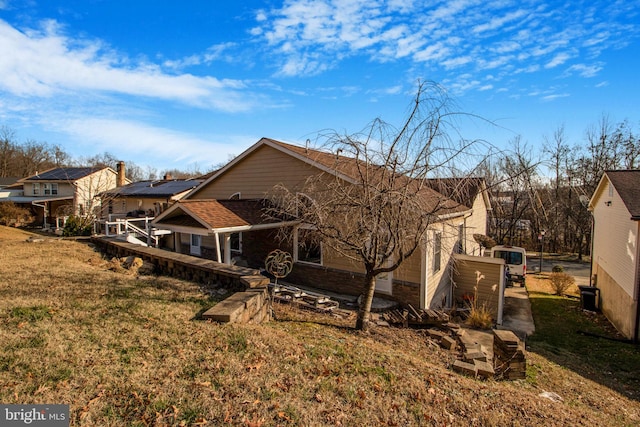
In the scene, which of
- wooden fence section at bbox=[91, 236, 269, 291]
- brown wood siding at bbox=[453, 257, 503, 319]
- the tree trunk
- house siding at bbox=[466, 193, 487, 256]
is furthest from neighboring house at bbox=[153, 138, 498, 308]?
house siding at bbox=[466, 193, 487, 256]

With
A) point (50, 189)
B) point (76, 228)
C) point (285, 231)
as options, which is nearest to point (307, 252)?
point (285, 231)

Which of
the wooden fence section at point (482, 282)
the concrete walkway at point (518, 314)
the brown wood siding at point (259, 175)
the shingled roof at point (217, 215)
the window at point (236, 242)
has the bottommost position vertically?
the concrete walkway at point (518, 314)

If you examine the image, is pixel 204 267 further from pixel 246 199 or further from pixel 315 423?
pixel 315 423

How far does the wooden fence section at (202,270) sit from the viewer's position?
814cm

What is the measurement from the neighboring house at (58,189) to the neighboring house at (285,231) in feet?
74.5

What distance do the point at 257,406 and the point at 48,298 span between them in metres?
5.75

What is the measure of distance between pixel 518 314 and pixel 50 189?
39670 mm

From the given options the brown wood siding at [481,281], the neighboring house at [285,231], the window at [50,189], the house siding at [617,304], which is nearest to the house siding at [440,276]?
the neighboring house at [285,231]

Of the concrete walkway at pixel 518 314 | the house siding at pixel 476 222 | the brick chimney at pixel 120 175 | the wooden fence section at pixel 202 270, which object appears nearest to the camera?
the wooden fence section at pixel 202 270

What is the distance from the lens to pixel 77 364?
424 centimetres

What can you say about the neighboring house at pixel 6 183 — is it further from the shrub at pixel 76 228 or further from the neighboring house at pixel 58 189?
the shrub at pixel 76 228

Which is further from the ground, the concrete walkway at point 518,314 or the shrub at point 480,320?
the shrub at point 480,320

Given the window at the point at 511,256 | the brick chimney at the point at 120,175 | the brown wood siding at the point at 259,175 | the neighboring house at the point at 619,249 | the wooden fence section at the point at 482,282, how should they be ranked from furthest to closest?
the brick chimney at the point at 120,175 < the window at the point at 511,256 < the brown wood siding at the point at 259,175 < the wooden fence section at the point at 482,282 < the neighboring house at the point at 619,249

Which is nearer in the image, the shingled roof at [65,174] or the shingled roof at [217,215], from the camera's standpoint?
the shingled roof at [217,215]
